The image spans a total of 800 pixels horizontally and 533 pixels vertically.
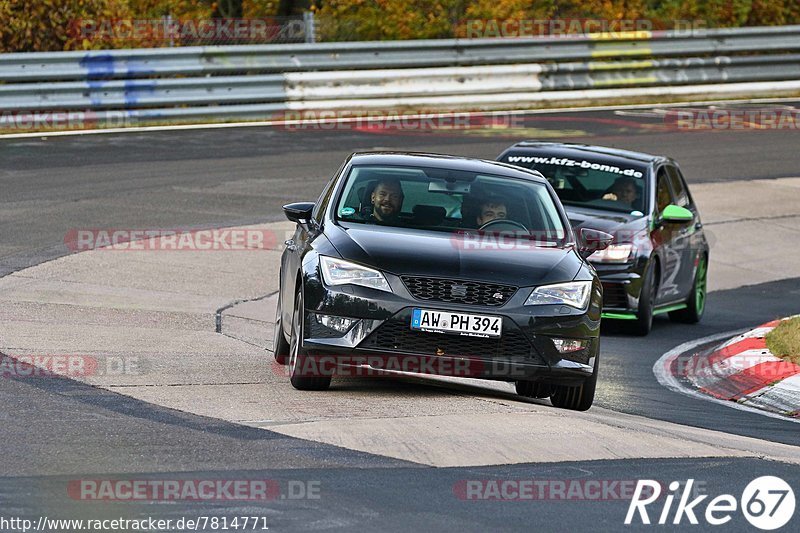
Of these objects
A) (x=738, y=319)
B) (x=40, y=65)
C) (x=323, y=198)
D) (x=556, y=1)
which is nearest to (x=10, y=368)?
(x=323, y=198)

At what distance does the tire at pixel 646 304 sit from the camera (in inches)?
553

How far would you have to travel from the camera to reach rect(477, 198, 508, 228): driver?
10250 mm

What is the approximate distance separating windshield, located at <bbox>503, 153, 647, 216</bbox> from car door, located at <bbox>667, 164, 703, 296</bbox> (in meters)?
0.59

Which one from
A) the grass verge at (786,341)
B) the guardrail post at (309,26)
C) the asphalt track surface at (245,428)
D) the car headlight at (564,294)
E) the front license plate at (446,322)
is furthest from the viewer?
the guardrail post at (309,26)

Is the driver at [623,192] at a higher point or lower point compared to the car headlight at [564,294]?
lower

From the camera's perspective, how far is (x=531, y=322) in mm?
9180

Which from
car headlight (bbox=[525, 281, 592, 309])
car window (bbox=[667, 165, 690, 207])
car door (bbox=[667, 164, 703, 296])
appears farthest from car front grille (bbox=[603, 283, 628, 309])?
car headlight (bbox=[525, 281, 592, 309])

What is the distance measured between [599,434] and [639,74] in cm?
2172

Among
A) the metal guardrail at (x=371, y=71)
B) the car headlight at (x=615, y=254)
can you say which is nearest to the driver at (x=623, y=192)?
the car headlight at (x=615, y=254)

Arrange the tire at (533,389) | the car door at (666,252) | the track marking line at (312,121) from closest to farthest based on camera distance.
A: the tire at (533,389) → the car door at (666,252) → the track marking line at (312,121)

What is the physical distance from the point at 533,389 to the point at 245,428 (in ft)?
8.87

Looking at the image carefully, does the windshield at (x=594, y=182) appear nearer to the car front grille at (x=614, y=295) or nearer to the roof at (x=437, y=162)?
the car front grille at (x=614, y=295)

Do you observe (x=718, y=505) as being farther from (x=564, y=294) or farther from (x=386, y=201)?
(x=386, y=201)

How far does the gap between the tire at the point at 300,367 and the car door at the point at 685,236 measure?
6.32 metres
